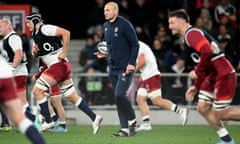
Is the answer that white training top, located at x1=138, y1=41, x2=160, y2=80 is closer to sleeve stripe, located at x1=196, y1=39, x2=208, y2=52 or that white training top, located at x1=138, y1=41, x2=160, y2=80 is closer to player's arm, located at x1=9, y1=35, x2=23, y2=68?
player's arm, located at x1=9, y1=35, x2=23, y2=68

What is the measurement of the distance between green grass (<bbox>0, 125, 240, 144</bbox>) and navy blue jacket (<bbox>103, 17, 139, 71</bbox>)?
1.34 metres

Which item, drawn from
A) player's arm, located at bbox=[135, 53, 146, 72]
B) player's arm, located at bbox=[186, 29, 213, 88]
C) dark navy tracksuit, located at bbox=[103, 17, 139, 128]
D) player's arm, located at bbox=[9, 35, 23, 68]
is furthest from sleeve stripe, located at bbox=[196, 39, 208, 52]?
player's arm, located at bbox=[135, 53, 146, 72]

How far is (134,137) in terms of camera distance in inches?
582

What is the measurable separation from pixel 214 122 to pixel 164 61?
8.58 metres

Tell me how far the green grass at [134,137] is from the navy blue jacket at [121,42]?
4.41ft

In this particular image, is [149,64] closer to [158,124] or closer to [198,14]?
[158,124]

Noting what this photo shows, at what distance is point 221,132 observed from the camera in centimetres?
1273

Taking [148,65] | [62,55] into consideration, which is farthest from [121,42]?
[148,65]

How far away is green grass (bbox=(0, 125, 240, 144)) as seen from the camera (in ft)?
45.8

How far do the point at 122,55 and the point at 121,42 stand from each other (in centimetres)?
23

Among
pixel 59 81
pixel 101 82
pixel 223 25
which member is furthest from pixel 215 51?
pixel 223 25

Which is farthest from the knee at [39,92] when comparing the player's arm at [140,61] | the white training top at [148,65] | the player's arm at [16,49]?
the white training top at [148,65]

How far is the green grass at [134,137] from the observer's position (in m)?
13.9

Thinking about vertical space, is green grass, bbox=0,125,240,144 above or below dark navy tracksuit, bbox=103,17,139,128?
below
